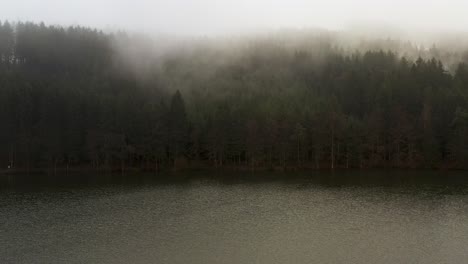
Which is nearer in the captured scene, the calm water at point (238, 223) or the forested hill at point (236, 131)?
the calm water at point (238, 223)

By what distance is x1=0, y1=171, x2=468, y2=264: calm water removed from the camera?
3425cm

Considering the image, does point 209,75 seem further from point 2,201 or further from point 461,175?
point 2,201

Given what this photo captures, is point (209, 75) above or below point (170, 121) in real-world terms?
above

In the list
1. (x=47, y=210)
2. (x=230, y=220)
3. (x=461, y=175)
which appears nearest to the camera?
(x=230, y=220)

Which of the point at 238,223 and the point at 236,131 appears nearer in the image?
the point at 238,223

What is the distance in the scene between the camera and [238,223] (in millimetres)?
46000

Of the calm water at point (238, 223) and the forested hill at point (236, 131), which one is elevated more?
the forested hill at point (236, 131)

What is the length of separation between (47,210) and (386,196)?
157 feet

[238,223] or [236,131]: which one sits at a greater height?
[236,131]

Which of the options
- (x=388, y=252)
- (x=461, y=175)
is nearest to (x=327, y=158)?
(x=461, y=175)

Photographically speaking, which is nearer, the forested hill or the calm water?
the calm water

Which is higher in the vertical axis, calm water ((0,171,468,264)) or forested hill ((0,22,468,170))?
forested hill ((0,22,468,170))

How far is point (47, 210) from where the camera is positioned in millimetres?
54625

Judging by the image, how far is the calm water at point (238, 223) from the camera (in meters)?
34.2
